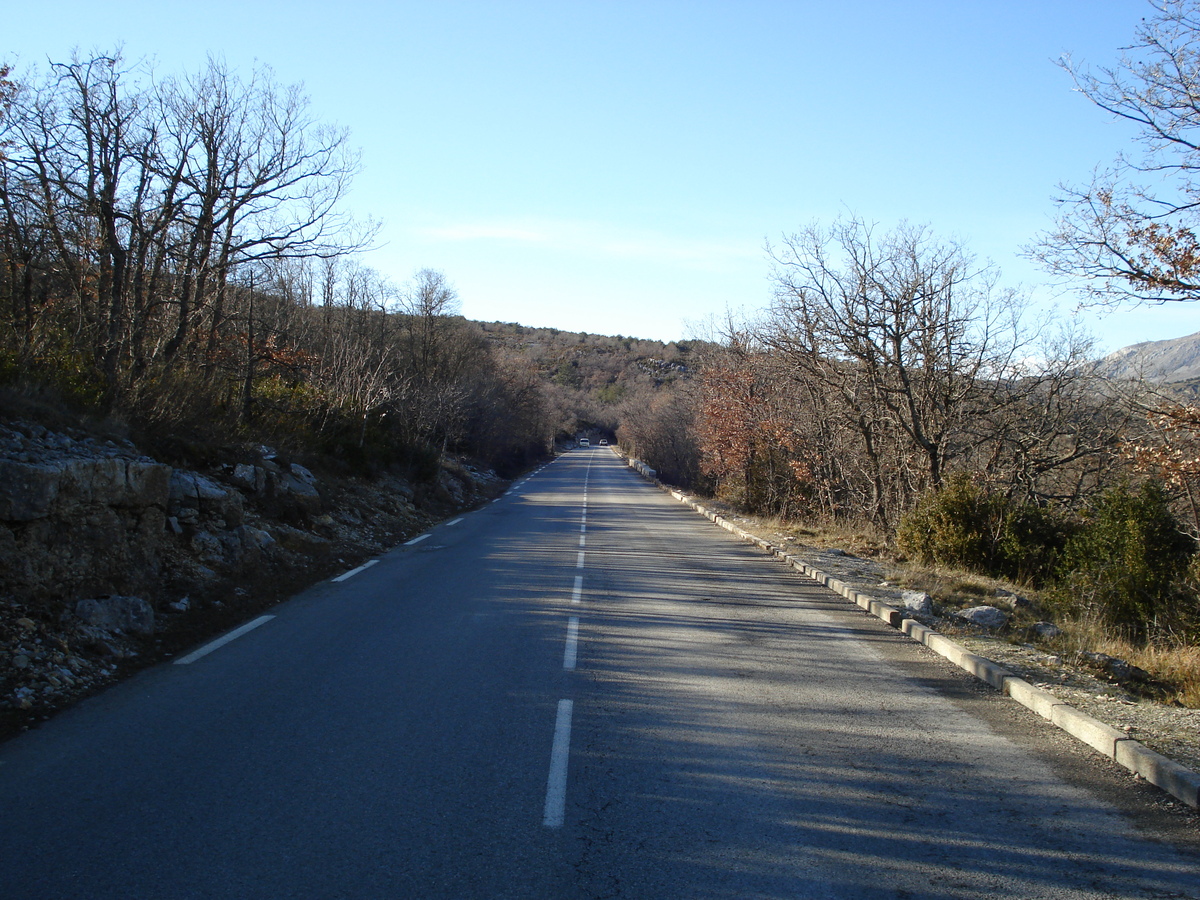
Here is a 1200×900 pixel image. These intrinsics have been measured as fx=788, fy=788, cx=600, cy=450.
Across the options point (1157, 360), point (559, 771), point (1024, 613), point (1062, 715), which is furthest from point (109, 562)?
point (1157, 360)

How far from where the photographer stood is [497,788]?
4.75 m

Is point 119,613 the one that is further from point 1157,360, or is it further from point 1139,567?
point 1157,360

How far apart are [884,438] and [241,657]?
16.8 meters

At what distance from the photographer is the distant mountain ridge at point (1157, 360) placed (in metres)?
14.6

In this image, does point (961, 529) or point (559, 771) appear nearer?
point (559, 771)

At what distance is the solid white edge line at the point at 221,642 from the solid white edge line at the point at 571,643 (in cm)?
358

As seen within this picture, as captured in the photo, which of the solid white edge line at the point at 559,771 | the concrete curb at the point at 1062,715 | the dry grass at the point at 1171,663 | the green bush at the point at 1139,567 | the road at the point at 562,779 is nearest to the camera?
the road at the point at 562,779

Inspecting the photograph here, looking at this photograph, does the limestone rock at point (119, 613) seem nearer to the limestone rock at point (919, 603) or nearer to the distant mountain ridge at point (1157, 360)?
the limestone rock at point (919, 603)

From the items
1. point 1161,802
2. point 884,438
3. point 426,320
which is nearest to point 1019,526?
point 884,438

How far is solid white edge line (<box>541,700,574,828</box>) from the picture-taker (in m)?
4.41

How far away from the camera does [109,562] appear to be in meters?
8.66

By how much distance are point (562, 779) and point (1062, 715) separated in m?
4.19

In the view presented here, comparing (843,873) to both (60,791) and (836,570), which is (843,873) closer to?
(60,791)

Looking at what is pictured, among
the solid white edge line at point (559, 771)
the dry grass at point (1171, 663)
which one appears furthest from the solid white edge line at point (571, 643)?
the dry grass at point (1171, 663)
